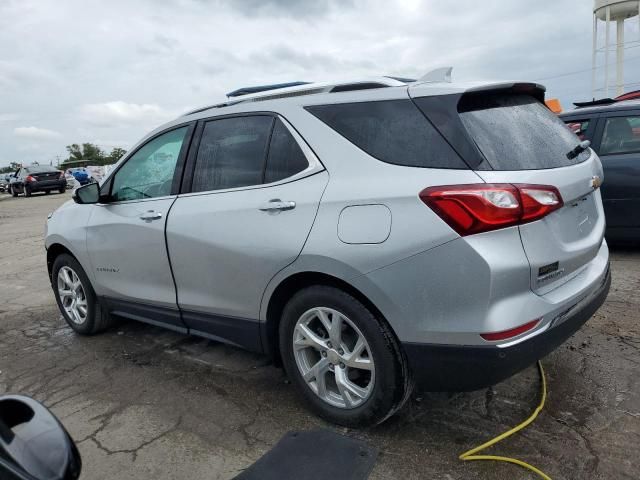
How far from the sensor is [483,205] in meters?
2.23

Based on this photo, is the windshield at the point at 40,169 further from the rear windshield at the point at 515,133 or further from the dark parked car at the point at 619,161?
the rear windshield at the point at 515,133

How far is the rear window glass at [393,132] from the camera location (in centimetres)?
241

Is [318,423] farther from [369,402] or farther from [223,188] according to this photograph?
[223,188]

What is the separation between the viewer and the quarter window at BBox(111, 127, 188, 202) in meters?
3.62

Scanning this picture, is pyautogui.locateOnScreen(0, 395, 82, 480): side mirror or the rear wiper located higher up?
the rear wiper

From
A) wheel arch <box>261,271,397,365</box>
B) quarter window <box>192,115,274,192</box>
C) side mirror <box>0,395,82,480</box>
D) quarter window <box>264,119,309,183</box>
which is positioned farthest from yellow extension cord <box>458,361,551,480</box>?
side mirror <box>0,395,82,480</box>

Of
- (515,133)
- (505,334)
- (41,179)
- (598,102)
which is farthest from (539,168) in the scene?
(41,179)

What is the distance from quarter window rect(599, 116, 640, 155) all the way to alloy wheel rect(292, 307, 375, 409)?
4.43 m

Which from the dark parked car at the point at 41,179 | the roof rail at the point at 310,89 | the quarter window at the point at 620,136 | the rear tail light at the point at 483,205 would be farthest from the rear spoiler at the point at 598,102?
the dark parked car at the point at 41,179

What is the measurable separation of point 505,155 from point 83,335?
3.84 metres

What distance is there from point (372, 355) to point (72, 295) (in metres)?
3.17

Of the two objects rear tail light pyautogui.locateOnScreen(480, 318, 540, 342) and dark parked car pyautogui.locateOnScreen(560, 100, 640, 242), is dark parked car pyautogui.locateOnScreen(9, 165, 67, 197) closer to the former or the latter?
dark parked car pyautogui.locateOnScreen(560, 100, 640, 242)

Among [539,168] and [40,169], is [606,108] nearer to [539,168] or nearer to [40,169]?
[539,168]

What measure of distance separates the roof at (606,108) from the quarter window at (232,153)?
14.3ft
